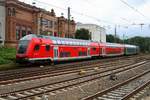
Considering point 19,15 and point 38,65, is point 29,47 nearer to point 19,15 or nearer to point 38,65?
point 38,65

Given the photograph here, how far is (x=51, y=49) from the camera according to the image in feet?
116

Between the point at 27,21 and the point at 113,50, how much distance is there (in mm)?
16771

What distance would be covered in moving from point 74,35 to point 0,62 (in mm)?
49914

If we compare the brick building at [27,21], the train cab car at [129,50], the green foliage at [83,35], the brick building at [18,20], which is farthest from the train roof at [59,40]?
the green foliage at [83,35]

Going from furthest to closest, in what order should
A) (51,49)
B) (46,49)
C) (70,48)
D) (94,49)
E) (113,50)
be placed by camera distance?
(113,50) → (94,49) → (70,48) → (51,49) → (46,49)

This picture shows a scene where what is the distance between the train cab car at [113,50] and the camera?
2266 inches

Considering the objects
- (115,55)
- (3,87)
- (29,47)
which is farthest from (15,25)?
(3,87)

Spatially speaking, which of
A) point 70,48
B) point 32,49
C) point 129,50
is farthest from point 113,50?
point 32,49

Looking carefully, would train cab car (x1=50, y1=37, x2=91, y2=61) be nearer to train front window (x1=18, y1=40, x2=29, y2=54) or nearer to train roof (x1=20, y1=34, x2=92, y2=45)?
train roof (x1=20, y1=34, x2=92, y2=45)

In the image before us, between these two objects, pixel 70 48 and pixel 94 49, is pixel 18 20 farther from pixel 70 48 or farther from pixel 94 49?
pixel 70 48

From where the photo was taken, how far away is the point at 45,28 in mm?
69875

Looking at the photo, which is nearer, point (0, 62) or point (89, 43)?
point (0, 62)

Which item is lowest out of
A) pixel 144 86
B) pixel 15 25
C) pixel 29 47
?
pixel 144 86

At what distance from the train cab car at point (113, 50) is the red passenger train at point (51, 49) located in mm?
7181
